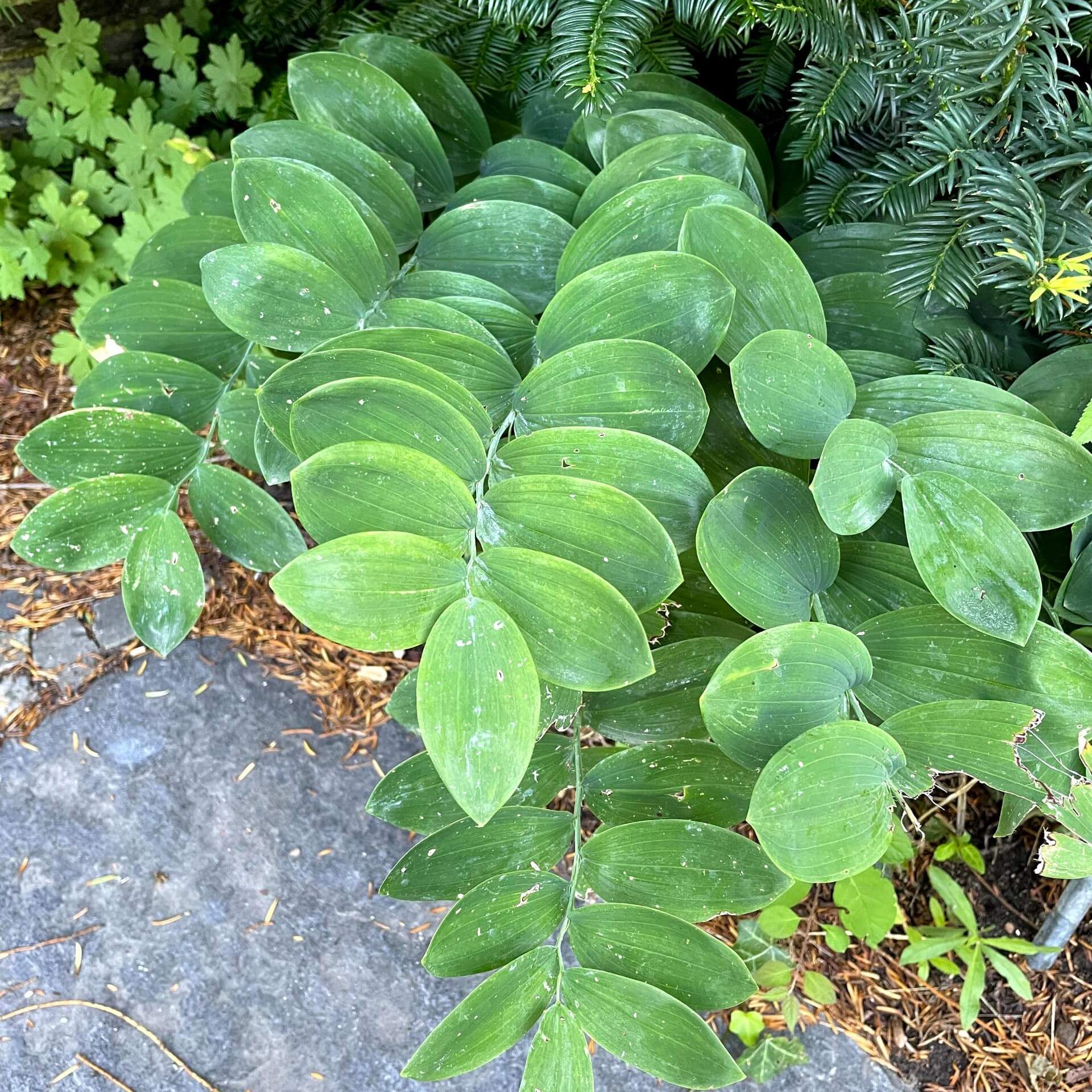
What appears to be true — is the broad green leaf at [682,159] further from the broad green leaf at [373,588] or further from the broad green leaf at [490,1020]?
the broad green leaf at [490,1020]

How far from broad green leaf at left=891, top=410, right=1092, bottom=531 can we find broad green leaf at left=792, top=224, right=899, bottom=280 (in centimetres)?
32

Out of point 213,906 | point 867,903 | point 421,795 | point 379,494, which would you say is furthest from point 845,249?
point 213,906

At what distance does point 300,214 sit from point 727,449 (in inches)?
20.3

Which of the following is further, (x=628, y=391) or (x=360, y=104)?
(x=360, y=104)

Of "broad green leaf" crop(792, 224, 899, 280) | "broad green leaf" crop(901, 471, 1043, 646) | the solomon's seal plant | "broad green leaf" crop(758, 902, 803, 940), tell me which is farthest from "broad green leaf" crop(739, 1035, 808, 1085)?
"broad green leaf" crop(792, 224, 899, 280)

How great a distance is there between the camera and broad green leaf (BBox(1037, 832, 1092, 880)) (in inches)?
28.9

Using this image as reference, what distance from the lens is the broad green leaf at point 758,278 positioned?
2.87ft

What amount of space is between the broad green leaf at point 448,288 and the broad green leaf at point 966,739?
0.57 m

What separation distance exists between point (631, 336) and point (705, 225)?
13 centimetres

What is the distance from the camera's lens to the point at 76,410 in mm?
1031

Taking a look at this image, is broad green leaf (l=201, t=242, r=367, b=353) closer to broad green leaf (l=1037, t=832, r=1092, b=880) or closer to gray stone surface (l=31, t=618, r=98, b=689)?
broad green leaf (l=1037, t=832, r=1092, b=880)

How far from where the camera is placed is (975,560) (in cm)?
76

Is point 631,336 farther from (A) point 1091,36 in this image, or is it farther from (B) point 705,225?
(A) point 1091,36

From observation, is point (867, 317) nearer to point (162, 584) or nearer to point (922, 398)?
point (922, 398)
